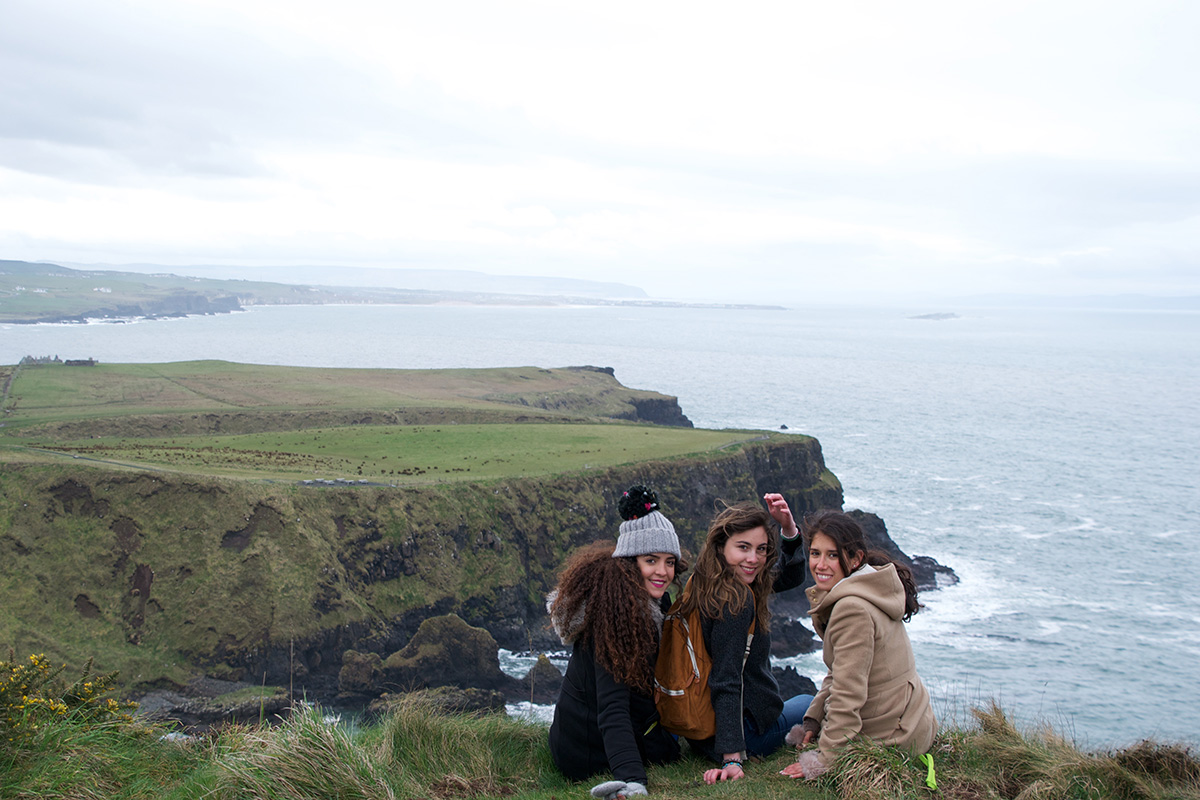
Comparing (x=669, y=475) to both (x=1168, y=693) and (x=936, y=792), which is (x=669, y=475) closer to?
(x=1168, y=693)

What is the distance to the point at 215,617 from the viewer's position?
33.7 meters

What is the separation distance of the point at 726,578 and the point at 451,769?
3.34 meters

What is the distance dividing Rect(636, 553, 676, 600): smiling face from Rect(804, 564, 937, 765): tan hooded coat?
117cm

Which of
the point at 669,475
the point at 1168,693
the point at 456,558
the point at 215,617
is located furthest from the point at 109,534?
the point at 1168,693

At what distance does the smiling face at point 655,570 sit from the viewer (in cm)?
669

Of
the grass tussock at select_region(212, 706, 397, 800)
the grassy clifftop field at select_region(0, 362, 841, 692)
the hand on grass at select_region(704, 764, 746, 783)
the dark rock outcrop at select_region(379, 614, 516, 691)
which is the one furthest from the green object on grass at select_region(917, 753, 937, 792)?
the dark rock outcrop at select_region(379, 614, 516, 691)

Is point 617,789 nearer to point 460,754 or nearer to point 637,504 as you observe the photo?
point 637,504

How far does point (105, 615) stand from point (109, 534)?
4.28 metres

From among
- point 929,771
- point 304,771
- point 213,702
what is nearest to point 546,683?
point 213,702

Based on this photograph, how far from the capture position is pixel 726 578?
21.9 ft

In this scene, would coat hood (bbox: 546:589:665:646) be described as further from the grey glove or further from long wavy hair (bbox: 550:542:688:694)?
the grey glove

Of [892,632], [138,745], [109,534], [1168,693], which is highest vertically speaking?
[892,632]

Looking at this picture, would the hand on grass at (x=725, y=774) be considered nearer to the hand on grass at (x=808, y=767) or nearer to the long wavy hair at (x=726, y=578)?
the hand on grass at (x=808, y=767)

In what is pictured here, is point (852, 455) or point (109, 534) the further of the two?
point (852, 455)
